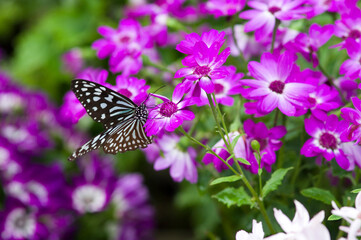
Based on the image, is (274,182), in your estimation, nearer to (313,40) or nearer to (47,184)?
(313,40)

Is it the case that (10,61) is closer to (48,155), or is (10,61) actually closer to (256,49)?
(48,155)

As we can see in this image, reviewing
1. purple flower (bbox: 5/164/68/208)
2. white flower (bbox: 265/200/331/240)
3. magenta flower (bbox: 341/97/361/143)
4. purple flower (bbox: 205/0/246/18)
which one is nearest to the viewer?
white flower (bbox: 265/200/331/240)

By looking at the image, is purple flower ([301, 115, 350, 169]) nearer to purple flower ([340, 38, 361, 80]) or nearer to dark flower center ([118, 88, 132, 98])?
purple flower ([340, 38, 361, 80])

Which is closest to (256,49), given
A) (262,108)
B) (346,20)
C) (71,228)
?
(346,20)

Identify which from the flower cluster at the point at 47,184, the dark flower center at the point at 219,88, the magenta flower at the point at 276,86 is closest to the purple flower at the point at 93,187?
the flower cluster at the point at 47,184

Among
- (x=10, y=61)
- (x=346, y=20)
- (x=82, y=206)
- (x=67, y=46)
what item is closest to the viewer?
(x=346, y=20)

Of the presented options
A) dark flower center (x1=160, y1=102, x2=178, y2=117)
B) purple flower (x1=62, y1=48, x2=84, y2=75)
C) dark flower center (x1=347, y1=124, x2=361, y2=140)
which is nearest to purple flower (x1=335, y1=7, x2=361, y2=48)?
dark flower center (x1=347, y1=124, x2=361, y2=140)
